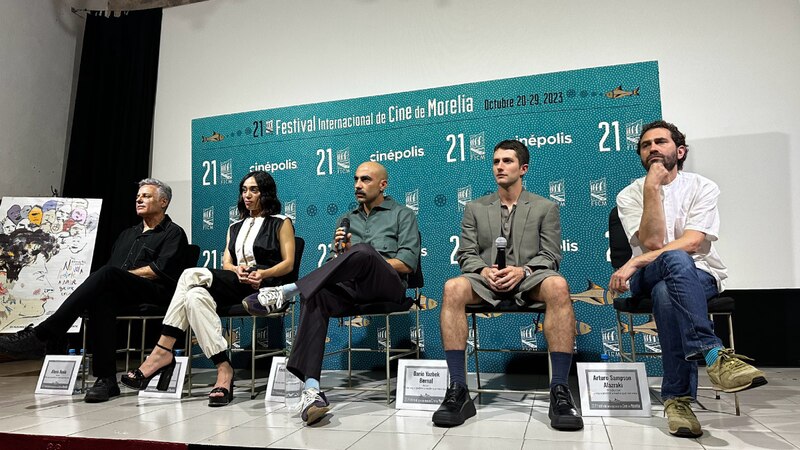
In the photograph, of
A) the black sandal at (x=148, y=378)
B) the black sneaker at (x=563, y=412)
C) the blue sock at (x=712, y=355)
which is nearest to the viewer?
the blue sock at (x=712, y=355)

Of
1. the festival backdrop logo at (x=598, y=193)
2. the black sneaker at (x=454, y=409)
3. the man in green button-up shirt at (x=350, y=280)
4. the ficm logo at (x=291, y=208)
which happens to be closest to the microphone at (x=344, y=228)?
the man in green button-up shirt at (x=350, y=280)

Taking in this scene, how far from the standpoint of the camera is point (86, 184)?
197 inches

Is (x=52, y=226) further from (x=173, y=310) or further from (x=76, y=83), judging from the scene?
(x=76, y=83)

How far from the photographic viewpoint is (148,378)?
2818 millimetres

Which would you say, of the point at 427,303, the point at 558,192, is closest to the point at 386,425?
the point at 427,303

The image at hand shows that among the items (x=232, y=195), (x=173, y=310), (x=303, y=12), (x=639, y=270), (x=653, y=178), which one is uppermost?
(x=303, y=12)

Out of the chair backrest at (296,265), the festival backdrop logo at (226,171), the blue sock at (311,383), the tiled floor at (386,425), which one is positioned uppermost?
the festival backdrop logo at (226,171)

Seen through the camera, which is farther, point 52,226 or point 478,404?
point 52,226

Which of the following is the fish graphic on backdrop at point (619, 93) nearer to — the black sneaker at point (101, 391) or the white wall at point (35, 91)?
the black sneaker at point (101, 391)

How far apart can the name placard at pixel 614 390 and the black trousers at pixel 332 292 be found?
38.0 inches

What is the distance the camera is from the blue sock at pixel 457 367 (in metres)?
2.34

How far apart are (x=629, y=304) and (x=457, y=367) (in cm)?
84

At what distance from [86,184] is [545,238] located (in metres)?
4.27

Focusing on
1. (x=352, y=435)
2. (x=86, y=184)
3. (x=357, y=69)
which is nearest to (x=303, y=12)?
(x=357, y=69)
